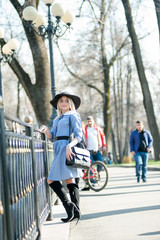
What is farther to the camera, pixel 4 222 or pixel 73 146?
pixel 73 146

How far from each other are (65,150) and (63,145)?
68 mm

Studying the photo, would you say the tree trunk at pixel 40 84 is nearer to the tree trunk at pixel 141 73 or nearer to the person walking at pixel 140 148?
the person walking at pixel 140 148

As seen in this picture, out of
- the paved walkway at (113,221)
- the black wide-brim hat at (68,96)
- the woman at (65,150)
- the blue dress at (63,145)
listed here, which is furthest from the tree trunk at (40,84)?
the blue dress at (63,145)

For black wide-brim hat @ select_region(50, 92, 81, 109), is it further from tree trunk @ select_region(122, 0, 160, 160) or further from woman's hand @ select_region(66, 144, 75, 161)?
tree trunk @ select_region(122, 0, 160, 160)

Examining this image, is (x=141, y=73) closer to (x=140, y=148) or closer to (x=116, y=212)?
(x=140, y=148)

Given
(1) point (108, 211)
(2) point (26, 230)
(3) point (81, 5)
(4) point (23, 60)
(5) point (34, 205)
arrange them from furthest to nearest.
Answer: (4) point (23, 60), (3) point (81, 5), (1) point (108, 211), (5) point (34, 205), (2) point (26, 230)

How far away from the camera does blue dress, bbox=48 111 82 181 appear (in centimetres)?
538

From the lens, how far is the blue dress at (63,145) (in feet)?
17.7

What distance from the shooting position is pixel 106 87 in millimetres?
30141

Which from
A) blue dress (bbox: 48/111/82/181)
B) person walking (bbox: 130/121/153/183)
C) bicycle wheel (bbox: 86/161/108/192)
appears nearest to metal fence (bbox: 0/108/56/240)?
blue dress (bbox: 48/111/82/181)

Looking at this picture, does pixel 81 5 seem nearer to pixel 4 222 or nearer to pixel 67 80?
pixel 67 80

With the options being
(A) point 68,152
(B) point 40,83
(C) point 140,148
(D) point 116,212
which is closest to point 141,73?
(B) point 40,83

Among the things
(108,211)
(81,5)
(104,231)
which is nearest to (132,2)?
(81,5)

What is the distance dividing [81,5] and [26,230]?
18040 mm
